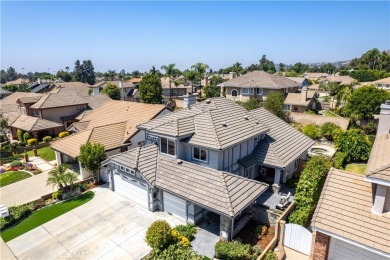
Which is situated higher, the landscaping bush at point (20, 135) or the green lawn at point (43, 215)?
the landscaping bush at point (20, 135)

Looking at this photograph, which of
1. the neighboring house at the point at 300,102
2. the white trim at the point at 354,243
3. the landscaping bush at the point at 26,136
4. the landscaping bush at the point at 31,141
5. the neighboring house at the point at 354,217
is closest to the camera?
the white trim at the point at 354,243

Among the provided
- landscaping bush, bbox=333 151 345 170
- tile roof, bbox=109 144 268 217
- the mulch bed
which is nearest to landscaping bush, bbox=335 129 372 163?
landscaping bush, bbox=333 151 345 170

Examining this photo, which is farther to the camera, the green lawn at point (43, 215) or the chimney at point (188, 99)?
the chimney at point (188, 99)

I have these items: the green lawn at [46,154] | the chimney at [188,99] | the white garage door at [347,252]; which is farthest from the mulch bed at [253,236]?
the green lawn at [46,154]

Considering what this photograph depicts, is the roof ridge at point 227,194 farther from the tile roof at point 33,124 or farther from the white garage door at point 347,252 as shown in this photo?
the tile roof at point 33,124

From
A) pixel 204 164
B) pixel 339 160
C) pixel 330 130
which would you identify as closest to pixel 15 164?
pixel 204 164

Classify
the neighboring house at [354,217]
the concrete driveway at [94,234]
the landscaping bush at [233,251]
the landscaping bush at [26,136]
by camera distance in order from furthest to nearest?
the landscaping bush at [26,136], the concrete driveway at [94,234], the landscaping bush at [233,251], the neighboring house at [354,217]

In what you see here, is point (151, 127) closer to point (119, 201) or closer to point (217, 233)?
point (119, 201)

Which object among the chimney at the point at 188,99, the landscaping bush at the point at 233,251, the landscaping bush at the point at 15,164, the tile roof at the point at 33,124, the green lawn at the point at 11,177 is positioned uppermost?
the chimney at the point at 188,99

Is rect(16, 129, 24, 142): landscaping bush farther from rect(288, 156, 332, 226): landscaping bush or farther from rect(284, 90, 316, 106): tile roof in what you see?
rect(284, 90, 316, 106): tile roof
